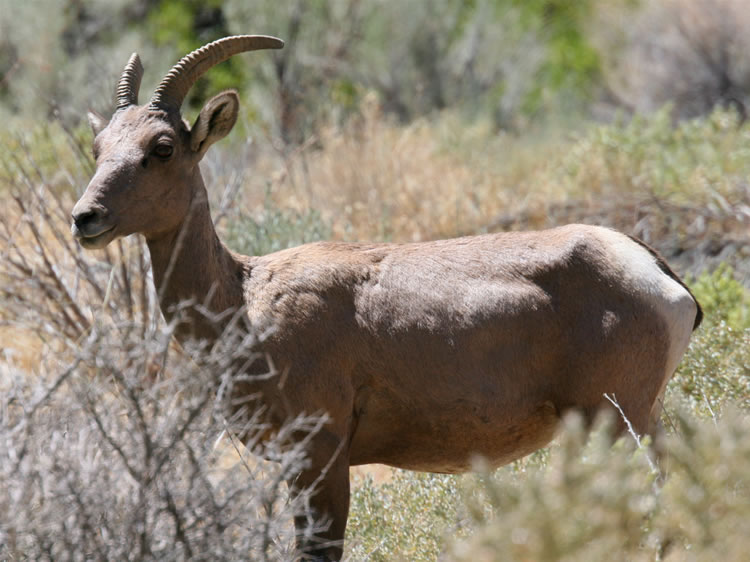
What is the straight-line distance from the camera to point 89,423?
140 inches

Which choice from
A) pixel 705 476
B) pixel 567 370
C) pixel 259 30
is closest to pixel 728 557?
pixel 705 476

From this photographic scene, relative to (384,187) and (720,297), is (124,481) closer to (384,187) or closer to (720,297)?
(720,297)

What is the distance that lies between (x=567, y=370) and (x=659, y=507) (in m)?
1.25

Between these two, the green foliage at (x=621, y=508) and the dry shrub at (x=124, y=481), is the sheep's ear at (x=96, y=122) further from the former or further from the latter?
the green foliage at (x=621, y=508)

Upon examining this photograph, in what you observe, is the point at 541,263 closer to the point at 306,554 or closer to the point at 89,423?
the point at 306,554

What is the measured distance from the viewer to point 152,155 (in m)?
4.46

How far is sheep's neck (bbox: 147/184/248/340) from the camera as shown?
4.49m

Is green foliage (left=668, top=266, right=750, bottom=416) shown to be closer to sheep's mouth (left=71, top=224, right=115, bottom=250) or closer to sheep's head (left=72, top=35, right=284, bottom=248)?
sheep's head (left=72, top=35, right=284, bottom=248)

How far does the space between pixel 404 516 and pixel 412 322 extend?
1.19 meters

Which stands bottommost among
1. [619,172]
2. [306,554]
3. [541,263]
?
[619,172]

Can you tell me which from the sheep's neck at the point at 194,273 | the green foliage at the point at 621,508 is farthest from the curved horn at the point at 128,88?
the green foliage at the point at 621,508

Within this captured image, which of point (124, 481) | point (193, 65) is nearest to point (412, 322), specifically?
point (124, 481)

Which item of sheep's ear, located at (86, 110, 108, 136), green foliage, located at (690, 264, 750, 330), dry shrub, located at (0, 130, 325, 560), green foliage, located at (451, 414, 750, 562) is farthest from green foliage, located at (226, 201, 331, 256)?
green foliage, located at (451, 414, 750, 562)

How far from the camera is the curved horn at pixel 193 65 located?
15.3ft
